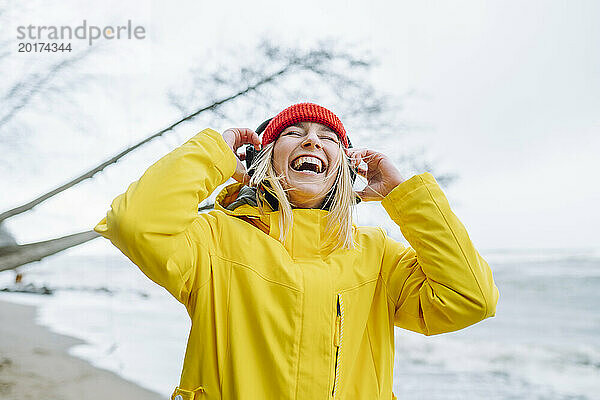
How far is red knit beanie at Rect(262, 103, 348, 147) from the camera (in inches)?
35.3

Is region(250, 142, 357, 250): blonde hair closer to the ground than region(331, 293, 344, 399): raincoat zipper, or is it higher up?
higher up

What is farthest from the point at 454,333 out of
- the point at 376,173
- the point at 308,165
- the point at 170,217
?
the point at 170,217

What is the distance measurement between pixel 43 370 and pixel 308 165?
75.0 inches

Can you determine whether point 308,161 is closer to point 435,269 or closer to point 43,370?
point 435,269

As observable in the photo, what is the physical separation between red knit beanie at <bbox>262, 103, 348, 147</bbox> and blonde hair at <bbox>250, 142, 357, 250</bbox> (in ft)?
0.13

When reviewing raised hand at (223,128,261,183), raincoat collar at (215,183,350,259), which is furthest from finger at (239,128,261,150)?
raincoat collar at (215,183,350,259)

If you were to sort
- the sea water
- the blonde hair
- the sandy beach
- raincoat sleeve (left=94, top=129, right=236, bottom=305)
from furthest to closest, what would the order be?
the sea water → the sandy beach → the blonde hair → raincoat sleeve (left=94, top=129, right=236, bottom=305)

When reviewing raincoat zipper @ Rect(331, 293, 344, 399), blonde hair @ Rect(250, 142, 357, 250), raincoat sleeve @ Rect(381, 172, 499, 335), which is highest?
blonde hair @ Rect(250, 142, 357, 250)

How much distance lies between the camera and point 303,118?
90 cm

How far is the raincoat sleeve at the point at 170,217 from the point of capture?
2.27 feet

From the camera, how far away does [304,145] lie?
87cm

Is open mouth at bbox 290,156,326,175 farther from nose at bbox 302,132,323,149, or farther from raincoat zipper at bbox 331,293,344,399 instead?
raincoat zipper at bbox 331,293,344,399

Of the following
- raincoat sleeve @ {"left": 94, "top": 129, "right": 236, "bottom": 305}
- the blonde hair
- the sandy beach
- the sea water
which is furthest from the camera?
the sea water

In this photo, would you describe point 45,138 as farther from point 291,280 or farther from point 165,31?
point 291,280
